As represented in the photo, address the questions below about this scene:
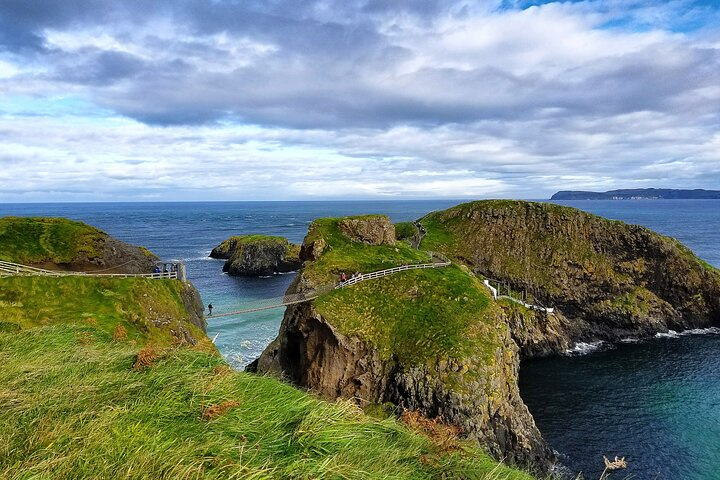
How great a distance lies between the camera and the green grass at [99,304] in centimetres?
2202

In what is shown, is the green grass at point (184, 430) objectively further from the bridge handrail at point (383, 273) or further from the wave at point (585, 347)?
the wave at point (585, 347)

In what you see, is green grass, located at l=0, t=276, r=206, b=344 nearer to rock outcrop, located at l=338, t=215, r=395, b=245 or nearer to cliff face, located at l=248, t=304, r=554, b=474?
cliff face, located at l=248, t=304, r=554, b=474

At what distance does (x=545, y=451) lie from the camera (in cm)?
3638

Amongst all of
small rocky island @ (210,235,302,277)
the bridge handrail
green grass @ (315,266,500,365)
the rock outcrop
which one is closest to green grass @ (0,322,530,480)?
green grass @ (315,266,500,365)

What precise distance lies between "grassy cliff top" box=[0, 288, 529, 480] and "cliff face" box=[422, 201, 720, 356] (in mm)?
60416

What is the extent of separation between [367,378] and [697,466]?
2800 cm

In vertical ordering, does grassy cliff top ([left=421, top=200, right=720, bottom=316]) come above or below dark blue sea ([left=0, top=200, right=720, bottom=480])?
above

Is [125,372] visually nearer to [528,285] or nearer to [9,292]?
[9,292]

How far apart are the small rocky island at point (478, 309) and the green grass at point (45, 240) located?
19.0 metres

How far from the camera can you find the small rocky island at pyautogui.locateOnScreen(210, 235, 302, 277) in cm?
11106

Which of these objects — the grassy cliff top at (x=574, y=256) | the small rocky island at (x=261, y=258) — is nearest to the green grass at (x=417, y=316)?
the grassy cliff top at (x=574, y=256)

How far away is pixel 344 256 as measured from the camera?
50875mm

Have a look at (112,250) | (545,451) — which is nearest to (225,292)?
(112,250)

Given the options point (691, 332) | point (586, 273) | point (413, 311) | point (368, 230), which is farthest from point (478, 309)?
point (691, 332)
